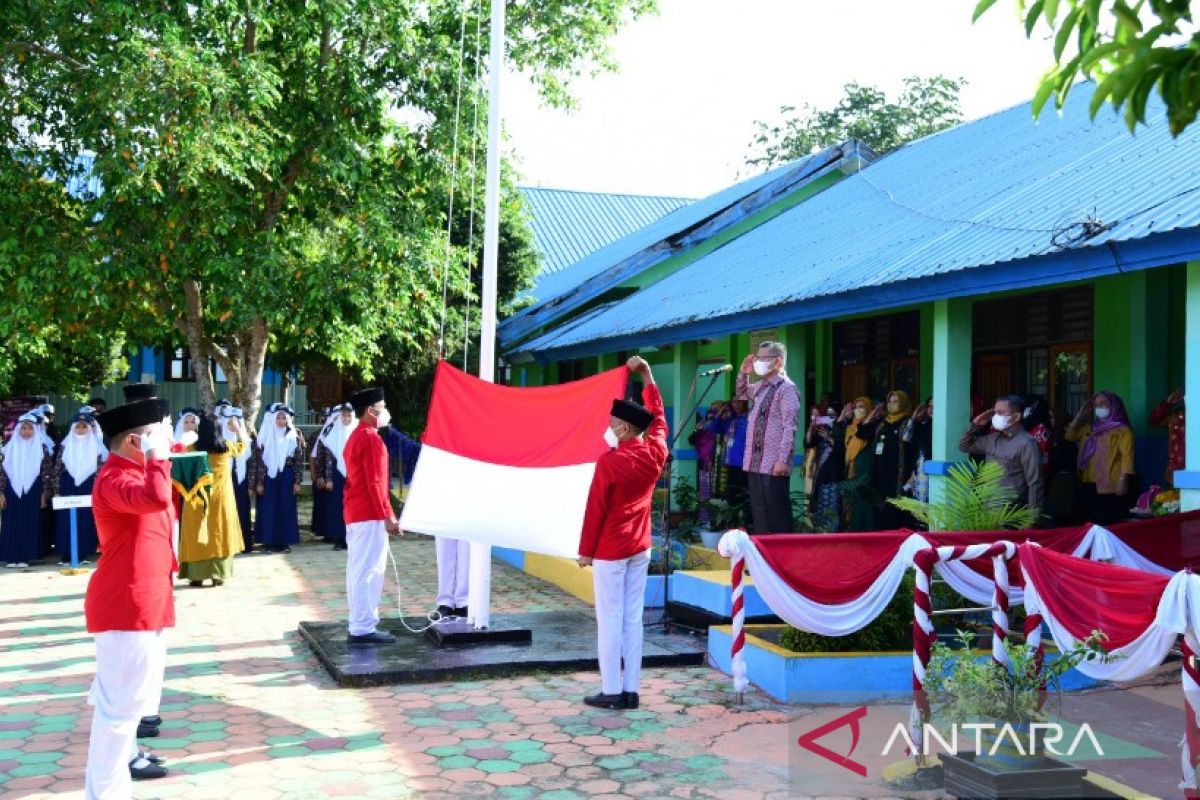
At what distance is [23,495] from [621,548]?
963 centimetres

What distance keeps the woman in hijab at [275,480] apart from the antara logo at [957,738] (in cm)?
987

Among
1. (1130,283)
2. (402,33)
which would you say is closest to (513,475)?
(1130,283)

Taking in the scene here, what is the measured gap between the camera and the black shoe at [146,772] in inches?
225

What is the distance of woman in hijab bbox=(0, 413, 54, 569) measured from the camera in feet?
45.2

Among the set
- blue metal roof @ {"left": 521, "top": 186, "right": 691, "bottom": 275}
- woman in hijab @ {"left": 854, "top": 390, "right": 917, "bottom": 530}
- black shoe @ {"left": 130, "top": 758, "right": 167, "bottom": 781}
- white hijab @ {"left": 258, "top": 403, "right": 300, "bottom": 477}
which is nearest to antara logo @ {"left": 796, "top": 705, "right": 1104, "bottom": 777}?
black shoe @ {"left": 130, "top": 758, "right": 167, "bottom": 781}

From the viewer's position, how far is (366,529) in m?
8.75

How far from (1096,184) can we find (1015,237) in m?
0.96

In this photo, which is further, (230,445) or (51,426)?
(51,426)

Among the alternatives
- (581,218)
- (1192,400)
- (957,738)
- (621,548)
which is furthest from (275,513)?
(581,218)

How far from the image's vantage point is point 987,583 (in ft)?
22.6

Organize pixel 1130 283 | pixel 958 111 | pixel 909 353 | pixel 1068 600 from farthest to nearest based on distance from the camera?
pixel 958 111
pixel 909 353
pixel 1130 283
pixel 1068 600

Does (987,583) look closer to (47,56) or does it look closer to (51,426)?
(51,426)

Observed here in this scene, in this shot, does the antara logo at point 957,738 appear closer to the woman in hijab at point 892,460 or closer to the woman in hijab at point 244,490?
the woman in hijab at point 892,460

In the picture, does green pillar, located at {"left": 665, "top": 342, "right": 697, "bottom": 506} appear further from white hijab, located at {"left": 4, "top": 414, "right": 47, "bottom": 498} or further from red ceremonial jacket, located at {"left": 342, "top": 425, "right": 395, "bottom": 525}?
white hijab, located at {"left": 4, "top": 414, "right": 47, "bottom": 498}
